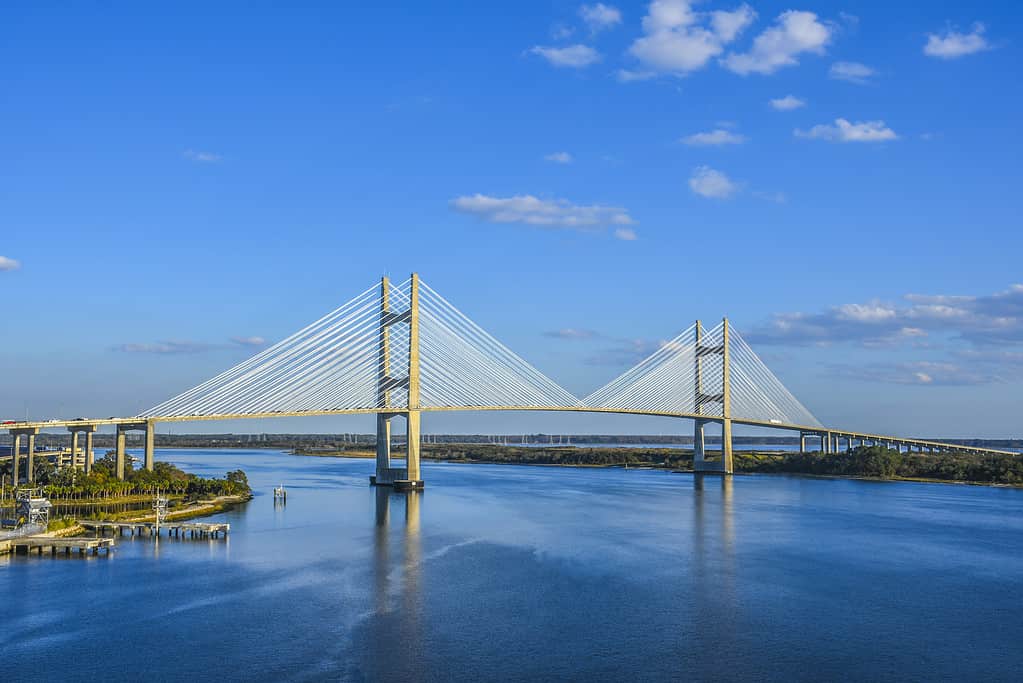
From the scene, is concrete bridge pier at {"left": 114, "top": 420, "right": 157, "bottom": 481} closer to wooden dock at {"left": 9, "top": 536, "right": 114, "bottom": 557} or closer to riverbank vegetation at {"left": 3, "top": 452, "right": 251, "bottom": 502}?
riverbank vegetation at {"left": 3, "top": 452, "right": 251, "bottom": 502}

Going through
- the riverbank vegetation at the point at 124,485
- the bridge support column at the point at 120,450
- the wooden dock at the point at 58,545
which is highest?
the bridge support column at the point at 120,450

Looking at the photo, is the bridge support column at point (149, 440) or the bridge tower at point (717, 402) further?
the bridge tower at point (717, 402)

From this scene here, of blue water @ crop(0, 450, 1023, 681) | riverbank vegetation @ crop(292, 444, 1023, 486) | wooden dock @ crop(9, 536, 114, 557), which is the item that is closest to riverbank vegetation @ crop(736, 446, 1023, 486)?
riverbank vegetation @ crop(292, 444, 1023, 486)

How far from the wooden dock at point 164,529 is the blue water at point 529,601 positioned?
61.9 inches

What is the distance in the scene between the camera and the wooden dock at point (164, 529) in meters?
39.2

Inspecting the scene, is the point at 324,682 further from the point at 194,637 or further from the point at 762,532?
the point at 762,532

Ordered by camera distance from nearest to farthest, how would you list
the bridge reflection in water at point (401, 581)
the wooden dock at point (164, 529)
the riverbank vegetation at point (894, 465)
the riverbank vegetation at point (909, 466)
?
the bridge reflection in water at point (401, 581) → the wooden dock at point (164, 529) → the riverbank vegetation at point (909, 466) → the riverbank vegetation at point (894, 465)

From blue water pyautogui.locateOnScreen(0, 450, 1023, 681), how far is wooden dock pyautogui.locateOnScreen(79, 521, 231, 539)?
1572mm

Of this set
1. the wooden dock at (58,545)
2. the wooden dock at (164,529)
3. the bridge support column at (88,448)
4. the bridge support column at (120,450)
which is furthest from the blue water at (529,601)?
the bridge support column at (88,448)

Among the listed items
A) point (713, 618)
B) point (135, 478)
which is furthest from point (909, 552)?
point (135, 478)

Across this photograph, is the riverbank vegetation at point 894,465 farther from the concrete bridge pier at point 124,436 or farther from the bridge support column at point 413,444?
the concrete bridge pier at point 124,436

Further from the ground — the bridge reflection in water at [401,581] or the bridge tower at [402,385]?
the bridge tower at [402,385]

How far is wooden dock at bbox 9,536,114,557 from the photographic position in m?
34.2

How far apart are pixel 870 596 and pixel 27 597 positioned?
23.4 metres
